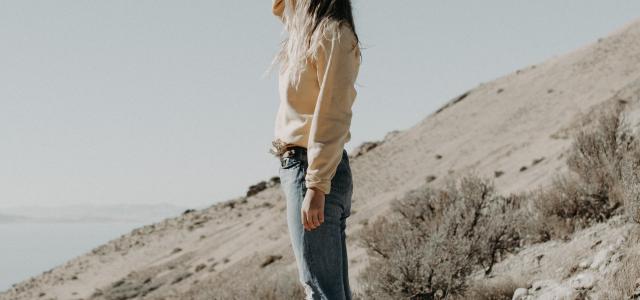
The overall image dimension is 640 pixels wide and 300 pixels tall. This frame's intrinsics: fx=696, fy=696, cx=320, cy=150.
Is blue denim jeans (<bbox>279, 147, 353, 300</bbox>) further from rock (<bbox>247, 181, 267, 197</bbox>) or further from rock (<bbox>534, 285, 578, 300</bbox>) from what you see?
rock (<bbox>247, 181, 267, 197</bbox>)

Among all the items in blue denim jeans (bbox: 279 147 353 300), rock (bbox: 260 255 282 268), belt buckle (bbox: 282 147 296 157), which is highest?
belt buckle (bbox: 282 147 296 157)

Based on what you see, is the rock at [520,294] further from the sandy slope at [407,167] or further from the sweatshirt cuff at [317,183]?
the sandy slope at [407,167]

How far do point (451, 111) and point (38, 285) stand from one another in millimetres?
22016

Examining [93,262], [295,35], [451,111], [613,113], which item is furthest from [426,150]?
[295,35]

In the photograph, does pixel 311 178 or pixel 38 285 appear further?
Result: pixel 38 285

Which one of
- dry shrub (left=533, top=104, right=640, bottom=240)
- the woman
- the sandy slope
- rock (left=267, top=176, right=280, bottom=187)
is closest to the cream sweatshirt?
the woman

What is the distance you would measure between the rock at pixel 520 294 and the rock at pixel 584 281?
0.41 metres

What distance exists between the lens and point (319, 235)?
85.4 inches

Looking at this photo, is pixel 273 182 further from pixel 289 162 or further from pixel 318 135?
pixel 318 135

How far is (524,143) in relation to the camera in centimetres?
2338

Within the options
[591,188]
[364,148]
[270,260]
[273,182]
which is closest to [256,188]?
[273,182]

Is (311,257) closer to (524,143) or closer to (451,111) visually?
(524,143)

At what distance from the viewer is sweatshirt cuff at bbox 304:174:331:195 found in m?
2.10

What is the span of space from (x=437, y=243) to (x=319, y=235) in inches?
131
